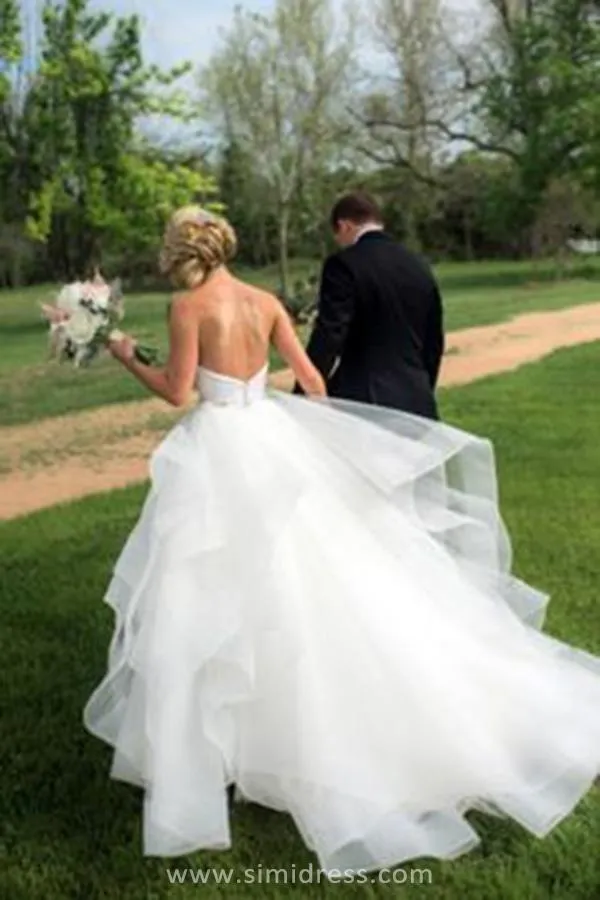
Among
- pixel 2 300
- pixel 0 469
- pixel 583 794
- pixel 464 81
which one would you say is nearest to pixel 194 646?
pixel 583 794

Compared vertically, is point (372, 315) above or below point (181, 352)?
below

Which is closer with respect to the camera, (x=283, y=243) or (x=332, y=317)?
(x=332, y=317)

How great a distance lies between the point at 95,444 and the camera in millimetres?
13680

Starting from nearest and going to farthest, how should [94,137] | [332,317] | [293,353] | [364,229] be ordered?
[293,353] → [332,317] → [364,229] → [94,137]

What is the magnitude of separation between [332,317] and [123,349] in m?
1.20

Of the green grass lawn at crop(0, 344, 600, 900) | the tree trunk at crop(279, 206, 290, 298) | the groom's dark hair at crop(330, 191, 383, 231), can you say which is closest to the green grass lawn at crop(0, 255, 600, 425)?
the groom's dark hair at crop(330, 191, 383, 231)

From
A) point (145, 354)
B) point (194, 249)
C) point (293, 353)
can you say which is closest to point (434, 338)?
point (293, 353)

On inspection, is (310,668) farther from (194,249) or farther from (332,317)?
(332,317)

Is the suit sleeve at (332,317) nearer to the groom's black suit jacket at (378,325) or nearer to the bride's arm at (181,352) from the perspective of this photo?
the groom's black suit jacket at (378,325)

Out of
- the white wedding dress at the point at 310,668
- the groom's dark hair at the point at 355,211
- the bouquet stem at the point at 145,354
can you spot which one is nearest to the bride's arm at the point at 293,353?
the white wedding dress at the point at 310,668

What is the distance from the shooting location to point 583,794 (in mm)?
4367

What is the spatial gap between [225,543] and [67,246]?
4910 centimetres

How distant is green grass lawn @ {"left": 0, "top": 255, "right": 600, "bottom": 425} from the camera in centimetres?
1792

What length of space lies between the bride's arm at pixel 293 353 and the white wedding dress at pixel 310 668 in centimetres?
16
